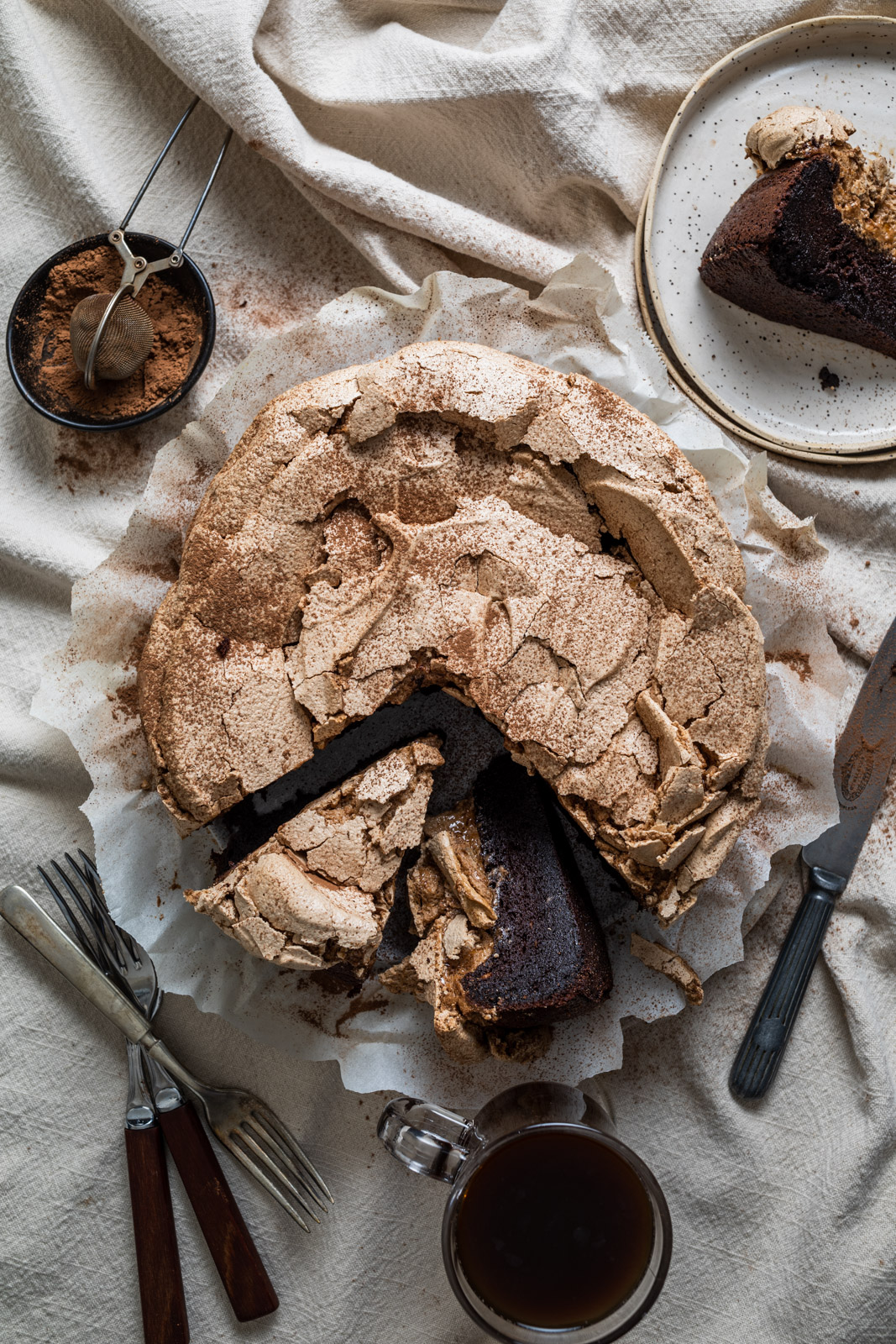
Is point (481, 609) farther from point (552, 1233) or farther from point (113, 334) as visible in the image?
point (552, 1233)

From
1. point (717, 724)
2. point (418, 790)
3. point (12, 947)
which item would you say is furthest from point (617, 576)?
point (12, 947)

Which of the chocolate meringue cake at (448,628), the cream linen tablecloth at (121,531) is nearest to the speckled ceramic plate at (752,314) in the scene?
the cream linen tablecloth at (121,531)

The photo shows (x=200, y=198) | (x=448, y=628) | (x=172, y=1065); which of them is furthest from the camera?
(x=200, y=198)

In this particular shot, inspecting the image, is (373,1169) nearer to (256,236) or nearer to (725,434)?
(725,434)

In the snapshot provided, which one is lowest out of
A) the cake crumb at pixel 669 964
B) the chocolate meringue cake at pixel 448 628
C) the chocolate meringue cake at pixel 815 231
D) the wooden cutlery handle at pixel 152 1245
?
the wooden cutlery handle at pixel 152 1245

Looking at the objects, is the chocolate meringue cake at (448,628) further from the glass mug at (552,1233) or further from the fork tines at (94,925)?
the glass mug at (552,1233)

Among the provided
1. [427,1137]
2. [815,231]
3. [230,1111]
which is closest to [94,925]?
[230,1111]
